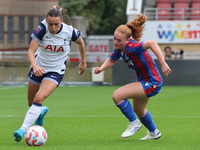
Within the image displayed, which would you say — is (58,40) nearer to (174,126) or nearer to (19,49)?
(174,126)

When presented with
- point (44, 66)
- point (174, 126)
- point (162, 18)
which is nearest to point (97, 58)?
point (162, 18)

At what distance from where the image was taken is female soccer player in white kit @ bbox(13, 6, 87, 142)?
732cm

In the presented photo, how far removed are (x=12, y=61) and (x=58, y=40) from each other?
49.7ft

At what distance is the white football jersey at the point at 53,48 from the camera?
768 centimetres

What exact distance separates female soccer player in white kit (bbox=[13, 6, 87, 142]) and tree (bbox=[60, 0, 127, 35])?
3237 cm

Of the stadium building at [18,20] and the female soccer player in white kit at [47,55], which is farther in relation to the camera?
the stadium building at [18,20]

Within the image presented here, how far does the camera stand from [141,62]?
23.7ft

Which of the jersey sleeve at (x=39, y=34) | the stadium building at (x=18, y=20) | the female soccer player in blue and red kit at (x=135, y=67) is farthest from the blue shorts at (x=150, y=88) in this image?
the stadium building at (x=18, y=20)

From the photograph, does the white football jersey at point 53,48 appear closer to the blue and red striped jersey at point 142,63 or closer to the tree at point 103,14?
the blue and red striped jersey at point 142,63

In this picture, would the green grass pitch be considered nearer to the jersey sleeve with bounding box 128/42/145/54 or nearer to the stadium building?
the jersey sleeve with bounding box 128/42/145/54

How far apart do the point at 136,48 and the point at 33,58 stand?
1.46m

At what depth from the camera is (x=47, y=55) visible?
25.6ft

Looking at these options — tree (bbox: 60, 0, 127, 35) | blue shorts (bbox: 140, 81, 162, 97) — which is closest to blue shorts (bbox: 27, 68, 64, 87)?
blue shorts (bbox: 140, 81, 162, 97)

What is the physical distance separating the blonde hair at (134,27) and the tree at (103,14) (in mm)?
32914
